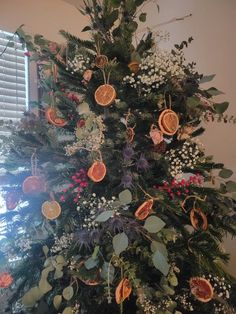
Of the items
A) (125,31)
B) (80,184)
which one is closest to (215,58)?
(125,31)

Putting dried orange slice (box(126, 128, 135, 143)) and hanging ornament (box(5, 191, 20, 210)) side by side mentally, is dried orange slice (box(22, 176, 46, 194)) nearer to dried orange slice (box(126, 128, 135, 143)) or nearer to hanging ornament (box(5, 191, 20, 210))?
hanging ornament (box(5, 191, 20, 210))

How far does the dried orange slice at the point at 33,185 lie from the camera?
35.1 inches

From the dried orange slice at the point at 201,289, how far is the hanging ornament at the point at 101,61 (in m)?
0.66

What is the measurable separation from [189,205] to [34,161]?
49 centimetres

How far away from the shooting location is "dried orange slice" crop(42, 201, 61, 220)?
35.0 inches

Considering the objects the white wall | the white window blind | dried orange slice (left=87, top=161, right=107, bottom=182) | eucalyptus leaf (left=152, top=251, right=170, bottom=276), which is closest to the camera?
eucalyptus leaf (left=152, top=251, right=170, bottom=276)

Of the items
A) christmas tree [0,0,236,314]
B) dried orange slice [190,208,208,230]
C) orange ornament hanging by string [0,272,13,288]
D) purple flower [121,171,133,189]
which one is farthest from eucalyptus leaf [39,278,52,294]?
dried orange slice [190,208,208,230]

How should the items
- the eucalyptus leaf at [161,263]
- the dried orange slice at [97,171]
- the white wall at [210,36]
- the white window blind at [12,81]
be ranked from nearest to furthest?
the eucalyptus leaf at [161,263] → the dried orange slice at [97,171] → the white window blind at [12,81] → the white wall at [210,36]

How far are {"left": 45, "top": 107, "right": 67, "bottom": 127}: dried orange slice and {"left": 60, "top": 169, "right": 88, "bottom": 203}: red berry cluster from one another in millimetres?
164

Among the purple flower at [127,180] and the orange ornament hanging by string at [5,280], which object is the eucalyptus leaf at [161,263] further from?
the orange ornament hanging by string at [5,280]

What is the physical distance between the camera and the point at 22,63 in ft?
5.43

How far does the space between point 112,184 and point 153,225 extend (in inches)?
7.8

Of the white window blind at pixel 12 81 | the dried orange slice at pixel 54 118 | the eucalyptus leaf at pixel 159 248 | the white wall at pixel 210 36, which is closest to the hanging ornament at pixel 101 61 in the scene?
the dried orange slice at pixel 54 118

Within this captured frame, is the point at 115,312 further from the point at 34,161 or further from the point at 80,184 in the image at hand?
the point at 34,161
